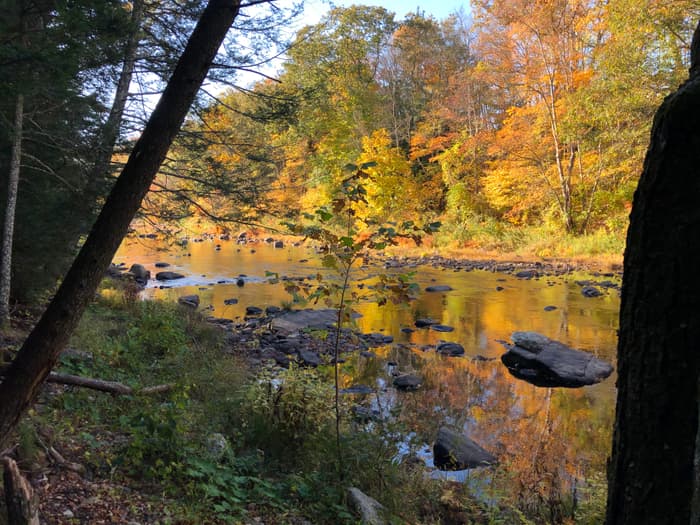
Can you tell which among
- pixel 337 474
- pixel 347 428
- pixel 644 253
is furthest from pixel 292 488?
pixel 644 253

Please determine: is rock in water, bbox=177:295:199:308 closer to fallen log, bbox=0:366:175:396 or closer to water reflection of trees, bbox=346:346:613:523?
water reflection of trees, bbox=346:346:613:523

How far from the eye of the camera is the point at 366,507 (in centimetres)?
316

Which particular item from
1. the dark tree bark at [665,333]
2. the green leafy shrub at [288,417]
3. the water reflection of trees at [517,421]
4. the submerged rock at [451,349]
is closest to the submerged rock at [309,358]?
the water reflection of trees at [517,421]

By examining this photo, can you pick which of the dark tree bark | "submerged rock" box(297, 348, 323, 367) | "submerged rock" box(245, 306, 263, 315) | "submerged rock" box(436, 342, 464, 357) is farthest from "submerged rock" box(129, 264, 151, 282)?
the dark tree bark

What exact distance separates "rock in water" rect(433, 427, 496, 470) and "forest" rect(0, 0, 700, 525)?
0.10 meters

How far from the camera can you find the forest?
2.11 m

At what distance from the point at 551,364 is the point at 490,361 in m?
1.05

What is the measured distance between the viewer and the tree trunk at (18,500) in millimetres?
2113

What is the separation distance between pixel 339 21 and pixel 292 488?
1167 inches

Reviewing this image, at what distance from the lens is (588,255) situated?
58.3 ft

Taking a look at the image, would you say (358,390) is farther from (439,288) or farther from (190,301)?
(439,288)

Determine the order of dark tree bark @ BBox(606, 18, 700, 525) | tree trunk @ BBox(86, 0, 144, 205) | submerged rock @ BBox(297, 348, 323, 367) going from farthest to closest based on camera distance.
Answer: submerged rock @ BBox(297, 348, 323, 367), tree trunk @ BBox(86, 0, 144, 205), dark tree bark @ BBox(606, 18, 700, 525)

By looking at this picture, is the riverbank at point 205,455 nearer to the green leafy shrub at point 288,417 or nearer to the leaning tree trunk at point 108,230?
the green leafy shrub at point 288,417

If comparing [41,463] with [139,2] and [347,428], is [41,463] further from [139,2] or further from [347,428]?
[139,2]
